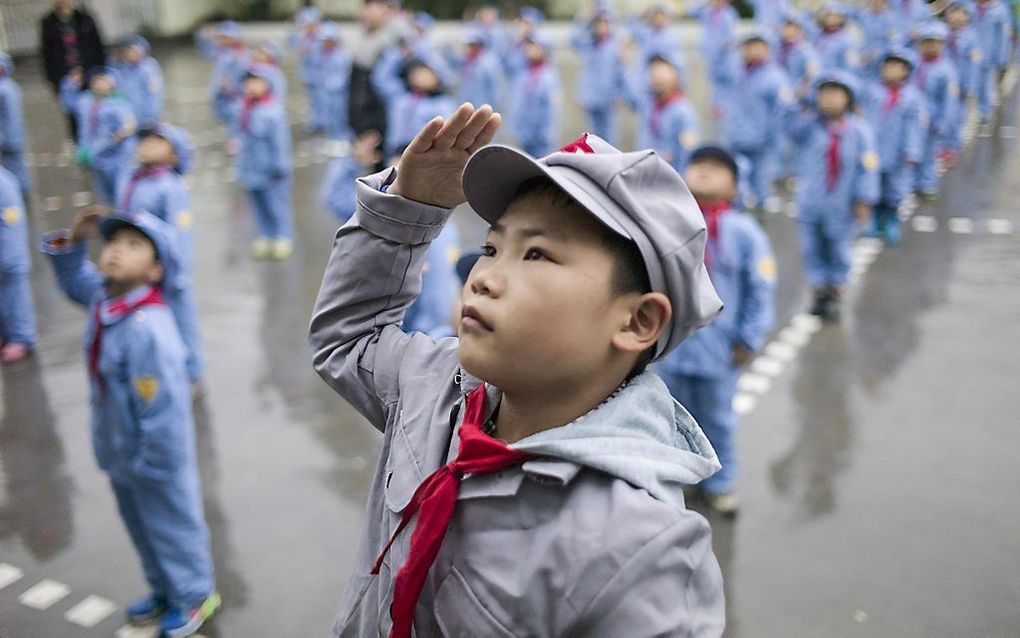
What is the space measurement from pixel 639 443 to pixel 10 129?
30.5 ft

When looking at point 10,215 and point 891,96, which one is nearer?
point 10,215

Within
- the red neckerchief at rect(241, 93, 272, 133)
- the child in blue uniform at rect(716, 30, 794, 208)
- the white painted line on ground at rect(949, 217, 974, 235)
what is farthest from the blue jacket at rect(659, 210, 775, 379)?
the white painted line on ground at rect(949, 217, 974, 235)

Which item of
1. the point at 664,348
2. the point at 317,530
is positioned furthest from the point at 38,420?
the point at 664,348

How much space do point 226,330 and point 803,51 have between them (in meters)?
7.90

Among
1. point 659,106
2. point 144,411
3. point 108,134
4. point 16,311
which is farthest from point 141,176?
point 659,106

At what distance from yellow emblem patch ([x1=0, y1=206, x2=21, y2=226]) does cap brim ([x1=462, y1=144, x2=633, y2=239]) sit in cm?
511

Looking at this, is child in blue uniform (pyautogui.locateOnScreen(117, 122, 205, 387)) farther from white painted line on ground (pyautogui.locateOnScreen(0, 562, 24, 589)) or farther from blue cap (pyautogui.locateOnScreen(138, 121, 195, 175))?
white painted line on ground (pyautogui.locateOnScreen(0, 562, 24, 589))

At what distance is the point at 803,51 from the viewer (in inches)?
430

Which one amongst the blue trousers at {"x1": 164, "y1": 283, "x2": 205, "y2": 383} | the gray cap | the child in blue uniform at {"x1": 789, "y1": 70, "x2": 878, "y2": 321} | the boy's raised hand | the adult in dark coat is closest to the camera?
the gray cap

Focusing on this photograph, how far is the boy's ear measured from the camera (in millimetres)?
1226

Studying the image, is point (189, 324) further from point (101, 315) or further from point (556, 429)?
point (556, 429)

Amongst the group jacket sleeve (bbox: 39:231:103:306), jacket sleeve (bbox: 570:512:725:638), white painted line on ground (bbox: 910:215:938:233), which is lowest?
white painted line on ground (bbox: 910:215:938:233)

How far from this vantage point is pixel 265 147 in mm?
7441

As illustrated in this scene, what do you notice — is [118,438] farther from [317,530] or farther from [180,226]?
[180,226]
